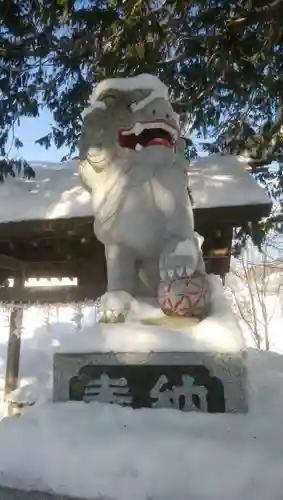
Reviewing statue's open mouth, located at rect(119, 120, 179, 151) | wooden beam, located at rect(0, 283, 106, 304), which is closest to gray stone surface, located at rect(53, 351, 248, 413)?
statue's open mouth, located at rect(119, 120, 179, 151)

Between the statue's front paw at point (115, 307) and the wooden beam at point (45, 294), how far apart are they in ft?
6.50

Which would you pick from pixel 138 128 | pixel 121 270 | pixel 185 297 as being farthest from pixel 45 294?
pixel 185 297

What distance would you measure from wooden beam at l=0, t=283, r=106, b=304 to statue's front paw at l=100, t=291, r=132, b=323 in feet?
6.50

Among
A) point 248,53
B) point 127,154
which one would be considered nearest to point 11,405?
point 127,154

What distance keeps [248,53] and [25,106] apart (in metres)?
1.88

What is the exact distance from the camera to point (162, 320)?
2.10 metres

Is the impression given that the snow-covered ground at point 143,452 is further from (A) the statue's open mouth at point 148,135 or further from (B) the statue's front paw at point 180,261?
(A) the statue's open mouth at point 148,135

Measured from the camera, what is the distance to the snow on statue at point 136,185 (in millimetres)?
2301

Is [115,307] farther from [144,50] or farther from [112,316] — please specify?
[144,50]

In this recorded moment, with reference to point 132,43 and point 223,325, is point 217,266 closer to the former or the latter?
point 132,43

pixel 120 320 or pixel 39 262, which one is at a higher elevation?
pixel 39 262

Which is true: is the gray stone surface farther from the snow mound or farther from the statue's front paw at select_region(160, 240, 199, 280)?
the statue's front paw at select_region(160, 240, 199, 280)

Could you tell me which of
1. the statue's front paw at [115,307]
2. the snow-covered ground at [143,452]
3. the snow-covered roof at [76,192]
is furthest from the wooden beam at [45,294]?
the snow-covered ground at [143,452]

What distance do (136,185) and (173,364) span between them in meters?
0.99
